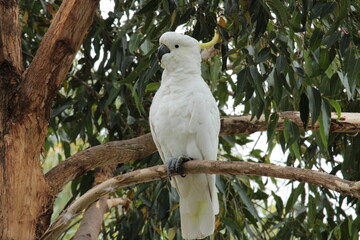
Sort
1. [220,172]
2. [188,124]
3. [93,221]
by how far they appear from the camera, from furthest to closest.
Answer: [93,221] → [188,124] → [220,172]

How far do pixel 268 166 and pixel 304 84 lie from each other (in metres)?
0.47

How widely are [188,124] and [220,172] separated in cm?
40

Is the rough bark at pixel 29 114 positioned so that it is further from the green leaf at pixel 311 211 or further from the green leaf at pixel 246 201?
the green leaf at pixel 311 211

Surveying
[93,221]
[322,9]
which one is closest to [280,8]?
[322,9]

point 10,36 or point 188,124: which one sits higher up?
point 10,36

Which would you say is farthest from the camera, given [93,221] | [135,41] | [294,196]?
[294,196]

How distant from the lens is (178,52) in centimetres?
209

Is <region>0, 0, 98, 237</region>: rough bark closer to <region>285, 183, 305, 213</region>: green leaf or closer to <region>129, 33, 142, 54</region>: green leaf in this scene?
<region>129, 33, 142, 54</region>: green leaf

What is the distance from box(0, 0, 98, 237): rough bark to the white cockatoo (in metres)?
0.36

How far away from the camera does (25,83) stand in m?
1.84

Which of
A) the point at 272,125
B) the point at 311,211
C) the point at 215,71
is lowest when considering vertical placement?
the point at 311,211

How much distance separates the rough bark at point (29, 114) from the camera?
1.78m

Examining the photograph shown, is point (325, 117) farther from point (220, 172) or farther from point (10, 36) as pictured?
point (10, 36)

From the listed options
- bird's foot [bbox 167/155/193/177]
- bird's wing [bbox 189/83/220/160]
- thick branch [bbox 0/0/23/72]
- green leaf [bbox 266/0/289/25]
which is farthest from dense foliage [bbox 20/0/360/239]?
thick branch [bbox 0/0/23/72]
